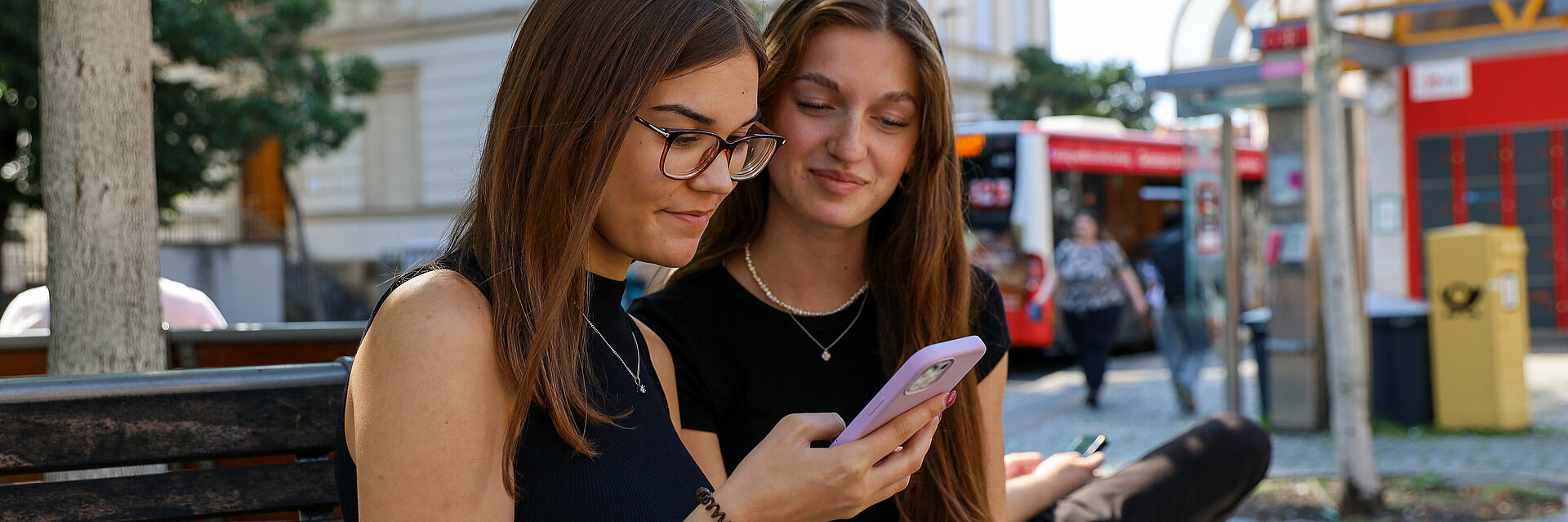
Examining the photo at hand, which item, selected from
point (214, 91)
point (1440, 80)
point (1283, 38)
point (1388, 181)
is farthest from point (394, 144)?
point (1283, 38)

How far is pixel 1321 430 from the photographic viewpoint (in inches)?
326

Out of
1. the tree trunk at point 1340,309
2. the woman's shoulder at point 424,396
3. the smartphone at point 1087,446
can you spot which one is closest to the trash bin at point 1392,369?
the tree trunk at point 1340,309

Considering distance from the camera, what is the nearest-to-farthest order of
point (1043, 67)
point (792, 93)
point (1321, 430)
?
1. point (792, 93)
2. point (1321, 430)
3. point (1043, 67)

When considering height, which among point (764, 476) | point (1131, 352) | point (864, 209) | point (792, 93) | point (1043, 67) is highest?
point (1043, 67)

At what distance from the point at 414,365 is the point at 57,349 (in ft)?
4.62

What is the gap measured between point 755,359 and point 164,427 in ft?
3.32

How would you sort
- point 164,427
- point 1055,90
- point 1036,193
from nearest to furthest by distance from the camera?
point 164,427 → point 1036,193 → point 1055,90

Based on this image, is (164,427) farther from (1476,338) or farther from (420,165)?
(420,165)

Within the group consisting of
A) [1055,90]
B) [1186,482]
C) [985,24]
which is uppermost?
[985,24]

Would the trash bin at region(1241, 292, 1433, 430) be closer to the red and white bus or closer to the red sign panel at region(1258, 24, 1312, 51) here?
the red sign panel at region(1258, 24, 1312, 51)

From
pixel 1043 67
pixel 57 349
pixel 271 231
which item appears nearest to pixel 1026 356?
pixel 271 231

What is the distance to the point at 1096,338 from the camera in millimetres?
9867

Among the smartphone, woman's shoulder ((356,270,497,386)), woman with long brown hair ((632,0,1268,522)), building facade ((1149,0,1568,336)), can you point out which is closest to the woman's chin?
woman's shoulder ((356,270,497,386))

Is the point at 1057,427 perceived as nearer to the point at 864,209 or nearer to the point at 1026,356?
the point at 1026,356
